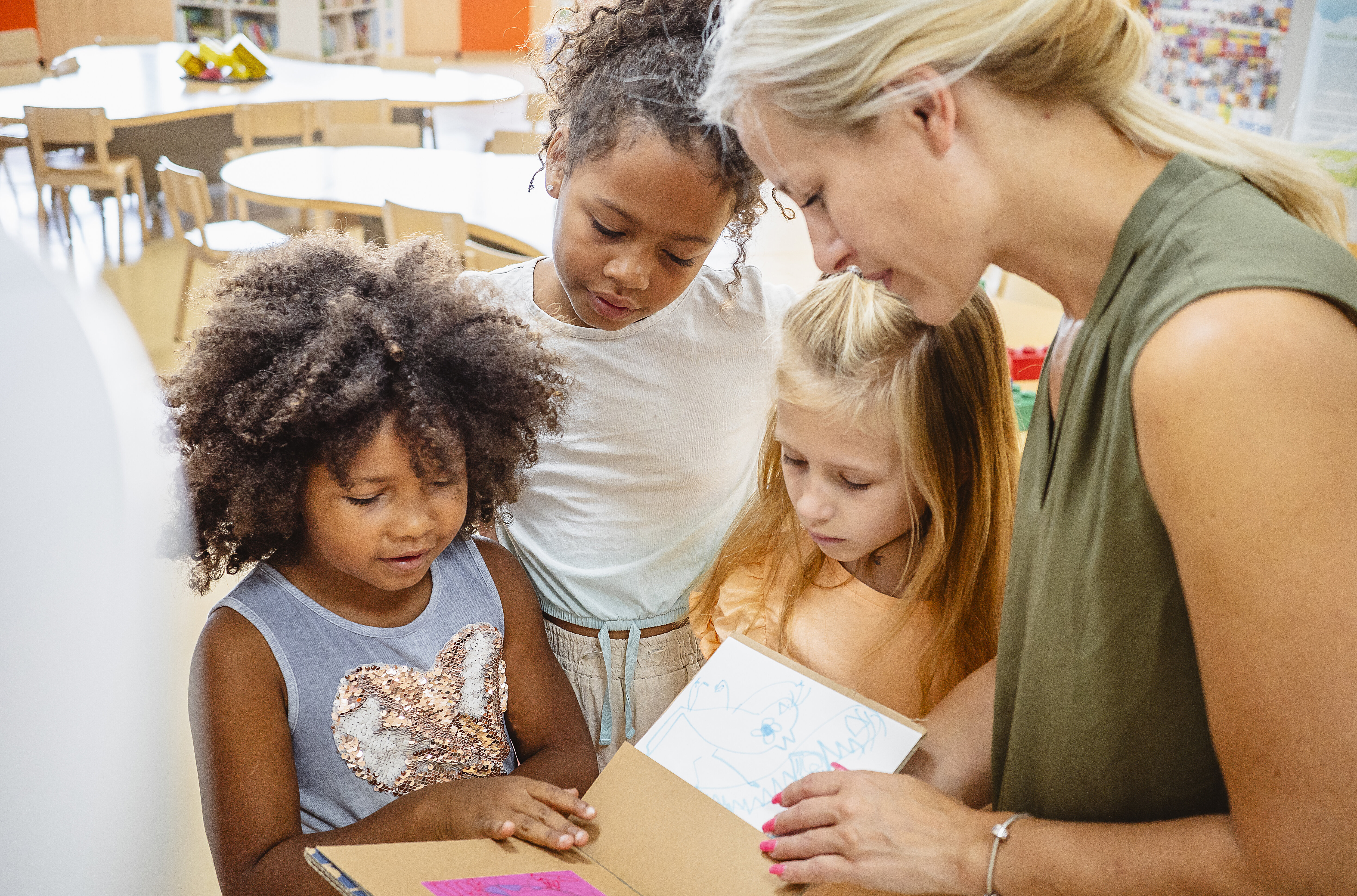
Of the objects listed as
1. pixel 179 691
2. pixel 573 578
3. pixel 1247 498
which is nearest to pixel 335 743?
pixel 573 578

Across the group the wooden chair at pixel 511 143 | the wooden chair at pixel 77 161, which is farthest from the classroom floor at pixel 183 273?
the wooden chair at pixel 511 143

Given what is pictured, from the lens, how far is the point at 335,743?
47.1 inches

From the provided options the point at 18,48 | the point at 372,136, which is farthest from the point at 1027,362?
the point at 18,48

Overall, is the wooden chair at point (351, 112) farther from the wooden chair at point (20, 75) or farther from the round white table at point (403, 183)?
the wooden chair at point (20, 75)

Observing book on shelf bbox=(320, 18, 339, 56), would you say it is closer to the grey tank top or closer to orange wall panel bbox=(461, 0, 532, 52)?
orange wall panel bbox=(461, 0, 532, 52)

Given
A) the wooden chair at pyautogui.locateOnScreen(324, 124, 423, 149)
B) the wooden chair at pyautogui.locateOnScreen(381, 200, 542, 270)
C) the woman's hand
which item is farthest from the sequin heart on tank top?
the wooden chair at pyautogui.locateOnScreen(324, 124, 423, 149)

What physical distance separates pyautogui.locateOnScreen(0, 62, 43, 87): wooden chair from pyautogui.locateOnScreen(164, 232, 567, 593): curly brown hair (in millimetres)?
5921

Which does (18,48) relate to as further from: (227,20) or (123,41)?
(227,20)

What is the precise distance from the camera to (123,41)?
7.89 metres

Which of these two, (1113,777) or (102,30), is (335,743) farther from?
(102,30)

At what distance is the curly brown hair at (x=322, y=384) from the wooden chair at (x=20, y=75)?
592cm

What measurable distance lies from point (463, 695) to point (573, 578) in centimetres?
26

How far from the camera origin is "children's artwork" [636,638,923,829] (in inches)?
42.9

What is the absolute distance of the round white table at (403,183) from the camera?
4082mm
